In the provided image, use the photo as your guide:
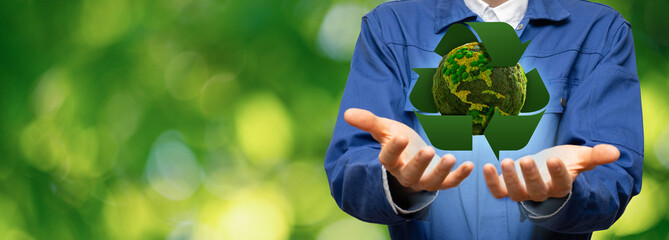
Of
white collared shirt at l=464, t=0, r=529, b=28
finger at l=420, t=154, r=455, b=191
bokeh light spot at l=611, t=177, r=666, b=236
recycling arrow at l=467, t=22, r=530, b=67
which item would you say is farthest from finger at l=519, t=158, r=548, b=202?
bokeh light spot at l=611, t=177, r=666, b=236

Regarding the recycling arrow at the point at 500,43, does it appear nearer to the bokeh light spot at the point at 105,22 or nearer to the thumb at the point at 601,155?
the thumb at the point at 601,155

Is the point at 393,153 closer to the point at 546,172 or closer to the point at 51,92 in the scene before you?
the point at 546,172

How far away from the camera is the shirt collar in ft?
5.08

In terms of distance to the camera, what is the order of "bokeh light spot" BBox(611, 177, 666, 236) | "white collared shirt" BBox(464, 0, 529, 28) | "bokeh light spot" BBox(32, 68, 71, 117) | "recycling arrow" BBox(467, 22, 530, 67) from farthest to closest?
"bokeh light spot" BBox(32, 68, 71, 117)
"bokeh light spot" BBox(611, 177, 666, 236)
"white collared shirt" BBox(464, 0, 529, 28)
"recycling arrow" BBox(467, 22, 530, 67)

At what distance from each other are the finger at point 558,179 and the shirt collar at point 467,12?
48cm

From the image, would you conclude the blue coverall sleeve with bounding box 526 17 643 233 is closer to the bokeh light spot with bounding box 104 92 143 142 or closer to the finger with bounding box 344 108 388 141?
the finger with bounding box 344 108 388 141

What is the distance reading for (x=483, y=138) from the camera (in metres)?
1.50

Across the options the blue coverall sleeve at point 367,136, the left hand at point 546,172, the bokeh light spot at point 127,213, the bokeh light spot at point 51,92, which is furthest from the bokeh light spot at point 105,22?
the left hand at point 546,172

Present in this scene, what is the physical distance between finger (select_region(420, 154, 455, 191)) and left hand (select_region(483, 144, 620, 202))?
0.06 metres

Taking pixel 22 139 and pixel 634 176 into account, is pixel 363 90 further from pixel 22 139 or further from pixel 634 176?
pixel 22 139

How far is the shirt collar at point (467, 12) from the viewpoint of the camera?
1.55 m

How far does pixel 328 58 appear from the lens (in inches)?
115

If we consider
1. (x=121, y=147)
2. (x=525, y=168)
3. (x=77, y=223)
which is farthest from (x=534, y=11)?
(x=77, y=223)

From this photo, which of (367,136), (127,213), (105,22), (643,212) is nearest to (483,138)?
(367,136)
